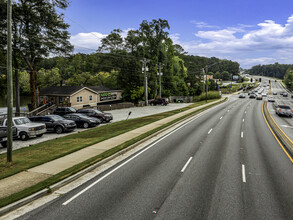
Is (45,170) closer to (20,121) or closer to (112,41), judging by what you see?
(20,121)

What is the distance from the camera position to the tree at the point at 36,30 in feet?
97.1

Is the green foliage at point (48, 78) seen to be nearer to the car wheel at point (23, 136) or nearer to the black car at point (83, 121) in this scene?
the black car at point (83, 121)

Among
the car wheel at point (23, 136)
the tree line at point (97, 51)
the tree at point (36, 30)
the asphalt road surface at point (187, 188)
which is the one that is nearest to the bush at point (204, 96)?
the tree line at point (97, 51)

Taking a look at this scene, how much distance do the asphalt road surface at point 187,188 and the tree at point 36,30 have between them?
25671mm

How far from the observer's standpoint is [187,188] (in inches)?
340

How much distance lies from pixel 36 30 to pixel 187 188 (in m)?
31.8

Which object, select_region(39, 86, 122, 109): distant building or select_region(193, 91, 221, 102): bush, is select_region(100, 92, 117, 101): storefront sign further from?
select_region(193, 91, 221, 102): bush

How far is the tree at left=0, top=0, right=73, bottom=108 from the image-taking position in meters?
29.6

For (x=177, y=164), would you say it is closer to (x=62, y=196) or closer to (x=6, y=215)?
(x=62, y=196)

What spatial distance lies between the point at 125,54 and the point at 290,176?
51.5 m

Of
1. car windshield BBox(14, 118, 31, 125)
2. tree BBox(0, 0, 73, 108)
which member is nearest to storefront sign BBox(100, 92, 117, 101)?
tree BBox(0, 0, 73, 108)

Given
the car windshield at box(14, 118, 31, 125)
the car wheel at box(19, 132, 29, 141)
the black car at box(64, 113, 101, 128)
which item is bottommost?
the car wheel at box(19, 132, 29, 141)

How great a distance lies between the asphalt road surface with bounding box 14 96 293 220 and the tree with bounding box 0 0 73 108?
25.7 meters

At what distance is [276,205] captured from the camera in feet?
24.2
